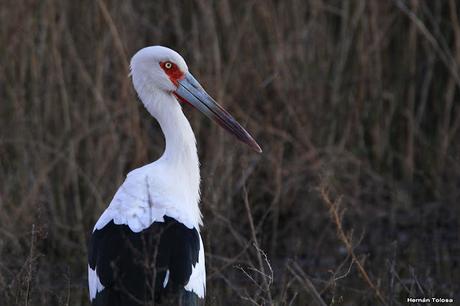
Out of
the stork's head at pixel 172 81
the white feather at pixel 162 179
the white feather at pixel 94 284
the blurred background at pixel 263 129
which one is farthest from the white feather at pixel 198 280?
the blurred background at pixel 263 129

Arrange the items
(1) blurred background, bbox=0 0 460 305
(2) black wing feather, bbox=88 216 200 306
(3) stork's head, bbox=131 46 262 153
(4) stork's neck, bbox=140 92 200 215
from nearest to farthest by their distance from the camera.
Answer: (2) black wing feather, bbox=88 216 200 306 → (4) stork's neck, bbox=140 92 200 215 → (3) stork's head, bbox=131 46 262 153 → (1) blurred background, bbox=0 0 460 305

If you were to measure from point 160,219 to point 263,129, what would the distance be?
256 centimetres

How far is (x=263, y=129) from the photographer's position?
777 centimetres

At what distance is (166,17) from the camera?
8203 mm

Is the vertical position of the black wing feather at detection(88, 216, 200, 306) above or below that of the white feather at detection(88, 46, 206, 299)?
below

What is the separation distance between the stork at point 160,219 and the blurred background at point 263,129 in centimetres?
105

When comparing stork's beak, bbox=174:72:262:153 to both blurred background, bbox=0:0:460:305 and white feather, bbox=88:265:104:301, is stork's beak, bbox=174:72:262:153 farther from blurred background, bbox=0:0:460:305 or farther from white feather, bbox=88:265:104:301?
white feather, bbox=88:265:104:301

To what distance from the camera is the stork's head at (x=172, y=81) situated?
19.9 ft

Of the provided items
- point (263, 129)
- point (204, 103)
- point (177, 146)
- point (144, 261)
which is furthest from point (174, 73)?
point (263, 129)

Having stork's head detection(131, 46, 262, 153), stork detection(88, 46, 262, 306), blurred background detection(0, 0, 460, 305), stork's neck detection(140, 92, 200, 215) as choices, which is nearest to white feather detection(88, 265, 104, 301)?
stork detection(88, 46, 262, 306)

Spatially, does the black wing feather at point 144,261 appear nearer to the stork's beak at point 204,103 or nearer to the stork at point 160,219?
the stork at point 160,219

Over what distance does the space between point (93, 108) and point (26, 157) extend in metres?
0.63

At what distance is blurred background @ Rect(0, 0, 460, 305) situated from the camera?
7.34m

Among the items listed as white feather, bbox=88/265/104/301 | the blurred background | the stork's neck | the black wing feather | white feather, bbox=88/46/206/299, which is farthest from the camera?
the blurred background
